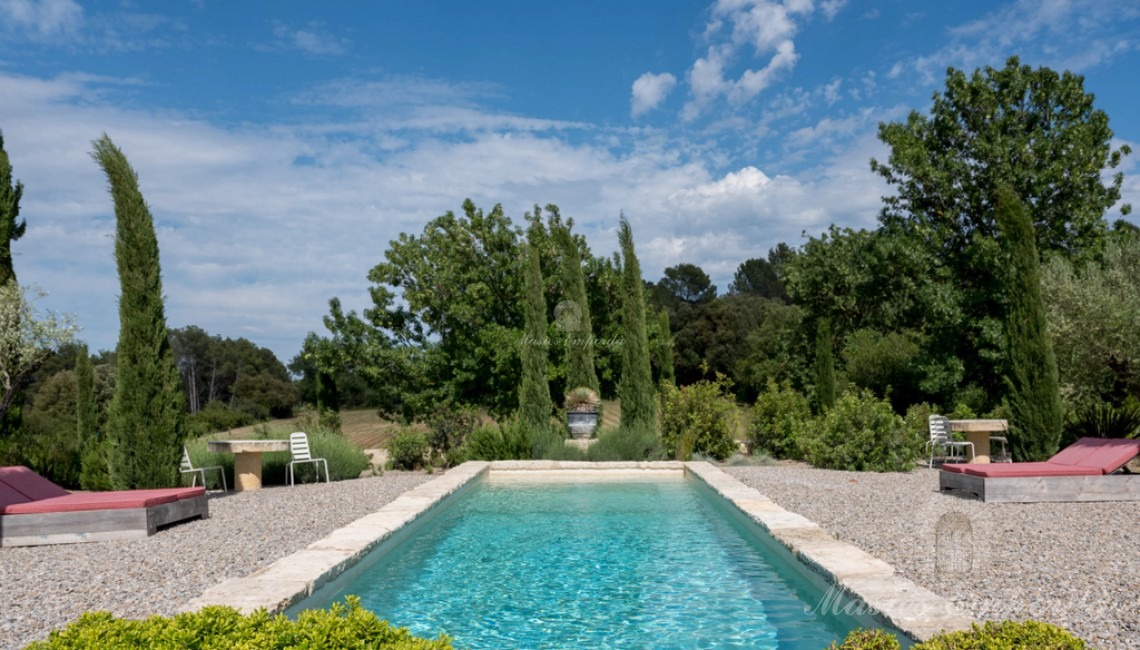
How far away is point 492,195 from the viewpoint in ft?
69.3

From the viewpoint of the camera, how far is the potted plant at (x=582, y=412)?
1644 cm

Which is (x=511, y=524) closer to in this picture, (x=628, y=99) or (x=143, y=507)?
(x=143, y=507)

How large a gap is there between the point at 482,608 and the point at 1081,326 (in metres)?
13.3

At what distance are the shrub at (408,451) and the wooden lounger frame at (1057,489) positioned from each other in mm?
9156

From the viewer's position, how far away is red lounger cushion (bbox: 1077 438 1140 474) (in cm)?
874

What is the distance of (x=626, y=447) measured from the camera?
14422 mm

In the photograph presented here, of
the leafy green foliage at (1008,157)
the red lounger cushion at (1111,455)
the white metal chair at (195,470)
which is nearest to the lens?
the red lounger cushion at (1111,455)

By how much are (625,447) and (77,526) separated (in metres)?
9.19

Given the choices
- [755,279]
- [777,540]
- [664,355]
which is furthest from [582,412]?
[755,279]

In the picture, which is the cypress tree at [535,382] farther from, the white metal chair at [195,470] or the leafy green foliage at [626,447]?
the white metal chair at [195,470]

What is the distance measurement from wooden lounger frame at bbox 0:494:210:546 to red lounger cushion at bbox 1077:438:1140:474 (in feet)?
32.8

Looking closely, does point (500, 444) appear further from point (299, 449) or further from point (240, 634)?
point (240, 634)

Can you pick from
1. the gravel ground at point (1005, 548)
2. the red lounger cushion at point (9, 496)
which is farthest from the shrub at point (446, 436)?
the red lounger cushion at point (9, 496)

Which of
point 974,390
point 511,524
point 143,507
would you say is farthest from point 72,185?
point 974,390
